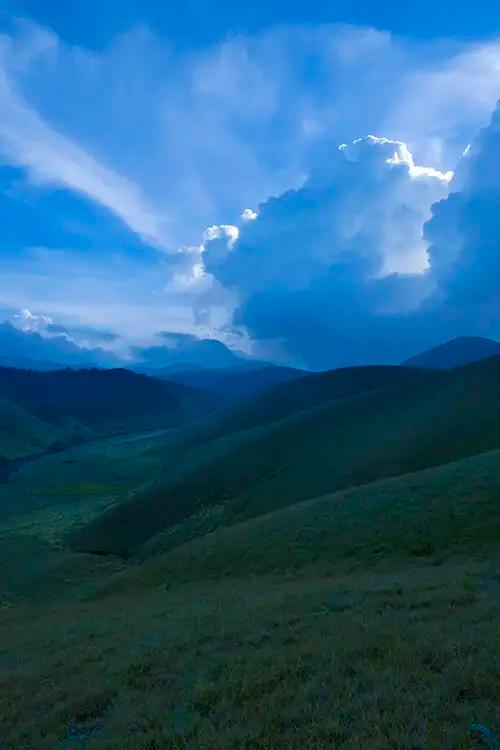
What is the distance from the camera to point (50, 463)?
413 feet

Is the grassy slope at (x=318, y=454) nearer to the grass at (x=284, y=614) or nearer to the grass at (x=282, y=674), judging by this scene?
the grass at (x=284, y=614)

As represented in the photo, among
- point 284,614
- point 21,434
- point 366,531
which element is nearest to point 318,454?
point 366,531

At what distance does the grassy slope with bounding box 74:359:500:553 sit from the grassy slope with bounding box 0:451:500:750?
18292 mm

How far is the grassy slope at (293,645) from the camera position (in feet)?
27.8

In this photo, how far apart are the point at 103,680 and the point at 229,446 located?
228ft

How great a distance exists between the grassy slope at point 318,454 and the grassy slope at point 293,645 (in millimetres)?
18292

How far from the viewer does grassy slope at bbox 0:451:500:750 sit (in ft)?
27.8

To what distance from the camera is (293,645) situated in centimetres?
1326

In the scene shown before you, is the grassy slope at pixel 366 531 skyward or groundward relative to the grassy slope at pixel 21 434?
groundward

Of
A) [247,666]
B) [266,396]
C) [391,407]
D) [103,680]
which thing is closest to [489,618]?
[247,666]

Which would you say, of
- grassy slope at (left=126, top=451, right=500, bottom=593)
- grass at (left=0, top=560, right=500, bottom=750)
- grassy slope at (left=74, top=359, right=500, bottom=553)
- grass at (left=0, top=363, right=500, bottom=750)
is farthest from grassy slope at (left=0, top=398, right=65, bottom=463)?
grass at (left=0, top=560, right=500, bottom=750)

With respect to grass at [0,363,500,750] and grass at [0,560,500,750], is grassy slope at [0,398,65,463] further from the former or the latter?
grass at [0,560,500,750]

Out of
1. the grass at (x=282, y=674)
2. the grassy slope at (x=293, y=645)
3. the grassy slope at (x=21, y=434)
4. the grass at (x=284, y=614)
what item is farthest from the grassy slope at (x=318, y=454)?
the grassy slope at (x=21, y=434)

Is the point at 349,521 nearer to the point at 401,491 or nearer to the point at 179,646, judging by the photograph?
the point at 401,491
